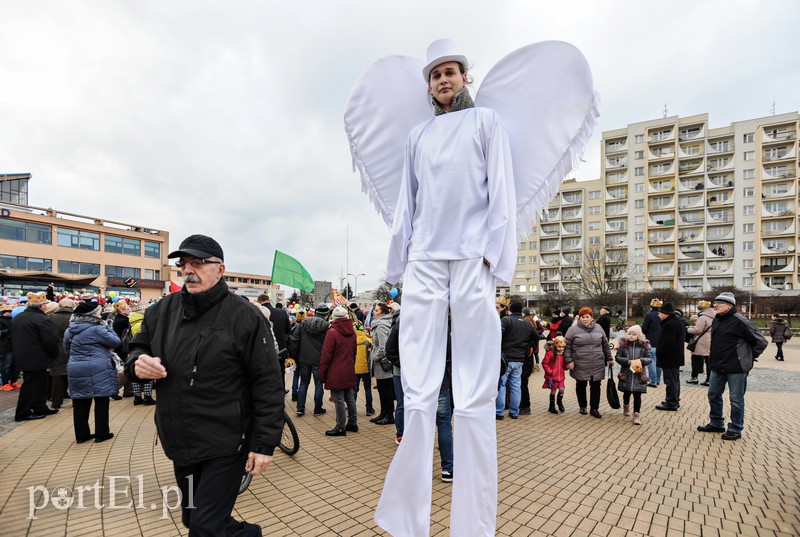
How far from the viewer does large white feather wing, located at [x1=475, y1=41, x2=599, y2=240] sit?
8.40 feet

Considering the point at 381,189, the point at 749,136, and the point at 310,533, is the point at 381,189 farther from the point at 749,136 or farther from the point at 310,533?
the point at 749,136

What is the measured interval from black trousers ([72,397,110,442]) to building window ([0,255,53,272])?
51.7 m

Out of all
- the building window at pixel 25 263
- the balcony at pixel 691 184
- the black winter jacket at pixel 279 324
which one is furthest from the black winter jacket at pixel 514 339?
the balcony at pixel 691 184

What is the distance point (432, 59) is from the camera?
251 centimetres

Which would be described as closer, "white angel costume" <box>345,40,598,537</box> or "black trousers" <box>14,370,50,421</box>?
"white angel costume" <box>345,40,598,537</box>

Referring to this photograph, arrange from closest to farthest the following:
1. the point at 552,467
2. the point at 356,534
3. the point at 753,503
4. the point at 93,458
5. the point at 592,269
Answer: the point at 356,534 → the point at 753,503 → the point at 552,467 → the point at 93,458 → the point at 592,269

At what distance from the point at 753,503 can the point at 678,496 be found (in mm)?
574

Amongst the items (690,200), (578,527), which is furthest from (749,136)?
(578,527)

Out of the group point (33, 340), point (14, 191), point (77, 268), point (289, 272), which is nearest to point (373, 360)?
point (33, 340)

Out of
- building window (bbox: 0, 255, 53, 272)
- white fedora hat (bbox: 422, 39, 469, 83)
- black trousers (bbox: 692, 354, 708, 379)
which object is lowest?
black trousers (bbox: 692, 354, 708, 379)

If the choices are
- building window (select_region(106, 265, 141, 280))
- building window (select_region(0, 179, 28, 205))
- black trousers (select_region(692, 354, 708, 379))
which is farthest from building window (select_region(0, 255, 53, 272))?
black trousers (select_region(692, 354, 708, 379))

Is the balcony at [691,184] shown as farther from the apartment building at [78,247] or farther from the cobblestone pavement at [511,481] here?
the apartment building at [78,247]

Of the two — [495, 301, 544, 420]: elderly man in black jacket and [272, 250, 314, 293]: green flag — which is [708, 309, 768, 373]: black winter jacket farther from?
[272, 250, 314, 293]: green flag

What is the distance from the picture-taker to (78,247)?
162 feet
